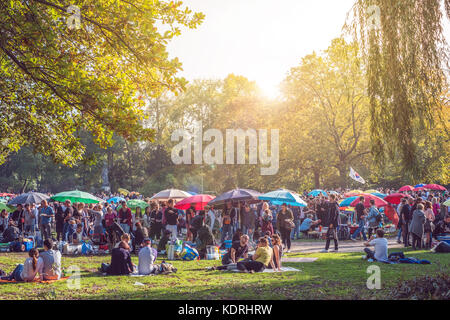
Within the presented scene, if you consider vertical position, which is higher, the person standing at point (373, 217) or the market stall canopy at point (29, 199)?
the market stall canopy at point (29, 199)

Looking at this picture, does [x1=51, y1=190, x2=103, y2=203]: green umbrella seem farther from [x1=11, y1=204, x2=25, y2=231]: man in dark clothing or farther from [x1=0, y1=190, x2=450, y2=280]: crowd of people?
[x1=11, y1=204, x2=25, y2=231]: man in dark clothing

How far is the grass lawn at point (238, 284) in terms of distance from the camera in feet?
31.9

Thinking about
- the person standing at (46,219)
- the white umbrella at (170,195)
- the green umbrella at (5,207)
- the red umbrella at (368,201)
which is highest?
the white umbrella at (170,195)

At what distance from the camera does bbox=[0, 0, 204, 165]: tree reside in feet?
32.8

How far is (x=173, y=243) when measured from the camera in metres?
16.8

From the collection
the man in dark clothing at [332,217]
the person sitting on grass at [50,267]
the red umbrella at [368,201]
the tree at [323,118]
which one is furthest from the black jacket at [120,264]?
the tree at [323,118]

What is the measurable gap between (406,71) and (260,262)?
640 centimetres

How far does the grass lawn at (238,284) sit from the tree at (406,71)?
3.02 meters

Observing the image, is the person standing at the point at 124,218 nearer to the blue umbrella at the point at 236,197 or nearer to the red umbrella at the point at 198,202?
the red umbrella at the point at 198,202

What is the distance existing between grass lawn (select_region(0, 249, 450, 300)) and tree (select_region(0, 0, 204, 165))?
11.2ft

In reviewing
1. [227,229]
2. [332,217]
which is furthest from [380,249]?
[227,229]

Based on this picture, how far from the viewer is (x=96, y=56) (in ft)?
38.1

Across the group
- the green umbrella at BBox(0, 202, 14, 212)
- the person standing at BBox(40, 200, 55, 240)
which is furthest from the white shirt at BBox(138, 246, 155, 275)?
the green umbrella at BBox(0, 202, 14, 212)

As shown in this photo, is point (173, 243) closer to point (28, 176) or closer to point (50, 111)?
point (50, 111)
